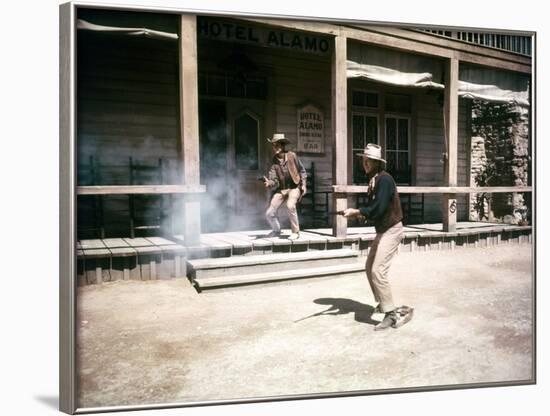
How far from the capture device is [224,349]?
4160mm

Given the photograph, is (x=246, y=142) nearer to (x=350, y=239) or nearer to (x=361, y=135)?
(x=361, y=135)

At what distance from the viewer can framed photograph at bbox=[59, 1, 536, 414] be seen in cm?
399

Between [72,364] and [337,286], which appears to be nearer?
[72,364]

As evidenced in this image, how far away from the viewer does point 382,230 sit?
187 inches

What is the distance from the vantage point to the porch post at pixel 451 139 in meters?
5.71

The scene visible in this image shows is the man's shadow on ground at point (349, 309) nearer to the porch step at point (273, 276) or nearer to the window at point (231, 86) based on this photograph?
the porch step at point (273, 276)

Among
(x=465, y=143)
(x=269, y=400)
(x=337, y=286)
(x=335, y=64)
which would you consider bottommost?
(x=269, y=400)

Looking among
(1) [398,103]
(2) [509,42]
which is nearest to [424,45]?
(2) [509,42]

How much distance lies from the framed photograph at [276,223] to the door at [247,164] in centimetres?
3

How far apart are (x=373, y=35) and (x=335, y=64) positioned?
550mm

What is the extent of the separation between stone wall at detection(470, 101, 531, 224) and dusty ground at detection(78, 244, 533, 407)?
0.60 metres

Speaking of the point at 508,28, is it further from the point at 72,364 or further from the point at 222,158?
the point at 72,364

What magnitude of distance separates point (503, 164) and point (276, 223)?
9.55 ft

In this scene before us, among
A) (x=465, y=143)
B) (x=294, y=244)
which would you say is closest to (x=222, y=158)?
(x=294, y=244)
